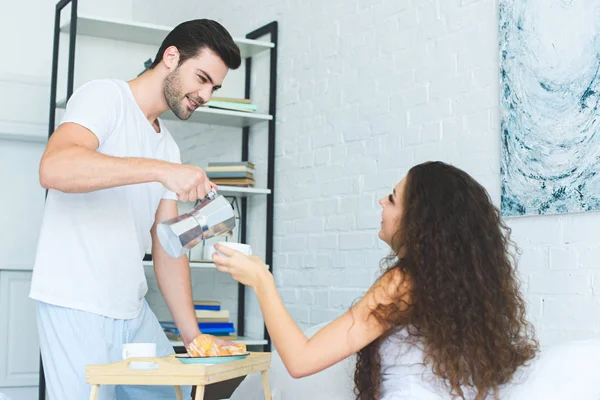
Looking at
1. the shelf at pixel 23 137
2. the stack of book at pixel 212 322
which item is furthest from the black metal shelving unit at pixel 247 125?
the shelf at pixel 23 137

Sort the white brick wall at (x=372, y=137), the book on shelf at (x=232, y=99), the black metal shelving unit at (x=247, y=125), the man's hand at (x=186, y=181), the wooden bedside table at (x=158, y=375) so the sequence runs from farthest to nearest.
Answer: the book on shelf at (x=232, y=99) < the black metal shelving unit at (x=247, y=125) < the white brick wall at (x=372, y=137) < the man's hand at (x=186, y=181) < the wooden bedside table at (x=158, y=375)

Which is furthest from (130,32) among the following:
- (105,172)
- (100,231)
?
(105,172)

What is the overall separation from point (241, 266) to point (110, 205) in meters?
0.55

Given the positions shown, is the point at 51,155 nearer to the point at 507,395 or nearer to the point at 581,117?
the point at 507,395

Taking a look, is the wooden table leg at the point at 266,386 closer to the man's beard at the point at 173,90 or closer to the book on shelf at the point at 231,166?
the man's beard at the point at 173,90

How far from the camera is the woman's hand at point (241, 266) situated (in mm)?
1740

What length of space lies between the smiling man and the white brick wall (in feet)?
2.87

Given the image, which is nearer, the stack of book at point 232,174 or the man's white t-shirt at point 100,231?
the man's white t-shirt at point 100,231

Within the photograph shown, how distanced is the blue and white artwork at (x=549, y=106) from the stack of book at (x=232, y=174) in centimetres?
154

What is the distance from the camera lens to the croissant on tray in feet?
6.20

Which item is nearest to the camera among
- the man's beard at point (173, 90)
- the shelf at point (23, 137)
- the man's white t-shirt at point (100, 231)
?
the man's white t-shirt at point (100, 231)

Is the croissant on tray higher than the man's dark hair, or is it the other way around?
the man's dark hair

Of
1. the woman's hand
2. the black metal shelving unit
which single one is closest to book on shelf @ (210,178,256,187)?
the black metal shelving unit

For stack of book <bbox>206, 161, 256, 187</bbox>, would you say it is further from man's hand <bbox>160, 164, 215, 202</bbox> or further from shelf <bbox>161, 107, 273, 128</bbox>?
man's hand <bbox>160, 164, 215, 202</bbox>
